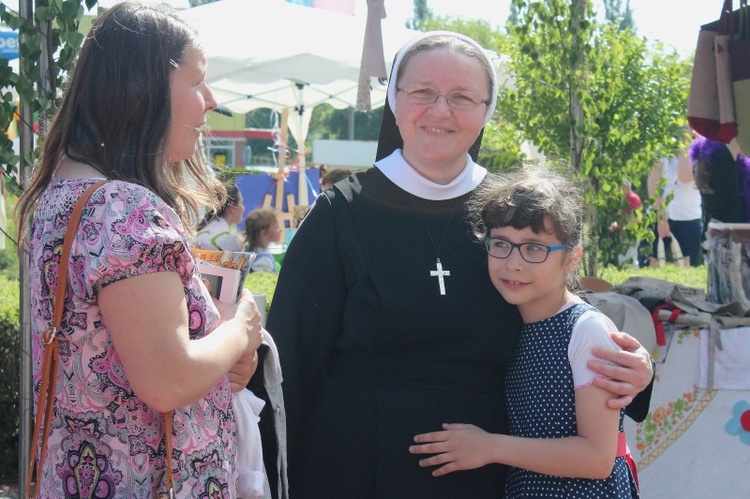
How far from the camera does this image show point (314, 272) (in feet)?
7.45

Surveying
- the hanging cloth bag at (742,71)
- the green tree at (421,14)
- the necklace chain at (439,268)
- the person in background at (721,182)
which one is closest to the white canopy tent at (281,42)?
the person in background at (721,182)

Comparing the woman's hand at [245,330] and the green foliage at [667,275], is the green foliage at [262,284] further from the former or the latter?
the woman's hand at [245,330]

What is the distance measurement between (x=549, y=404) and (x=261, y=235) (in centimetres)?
584

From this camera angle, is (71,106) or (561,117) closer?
(71,106)

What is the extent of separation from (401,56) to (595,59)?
10.5ft

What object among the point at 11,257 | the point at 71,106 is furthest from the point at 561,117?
the point at 11,257

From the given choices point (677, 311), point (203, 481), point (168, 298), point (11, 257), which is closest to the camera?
point (168, 298)

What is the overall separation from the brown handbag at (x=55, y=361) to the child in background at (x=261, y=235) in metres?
5.99

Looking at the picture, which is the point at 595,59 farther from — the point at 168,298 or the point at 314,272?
the point at 168,298

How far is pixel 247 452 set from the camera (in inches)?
Answer: 75.1

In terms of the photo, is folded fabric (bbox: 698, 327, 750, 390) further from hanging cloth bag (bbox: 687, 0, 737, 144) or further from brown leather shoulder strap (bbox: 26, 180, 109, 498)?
brown leather shoulder strap (bbox: 26, 180, 109, 498)

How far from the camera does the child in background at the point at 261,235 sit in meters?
7.67

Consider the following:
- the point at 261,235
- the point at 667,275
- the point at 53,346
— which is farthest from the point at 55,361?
the point at 261,235

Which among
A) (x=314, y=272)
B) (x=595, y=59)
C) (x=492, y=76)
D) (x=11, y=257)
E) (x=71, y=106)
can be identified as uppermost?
(x=595, y=59)
